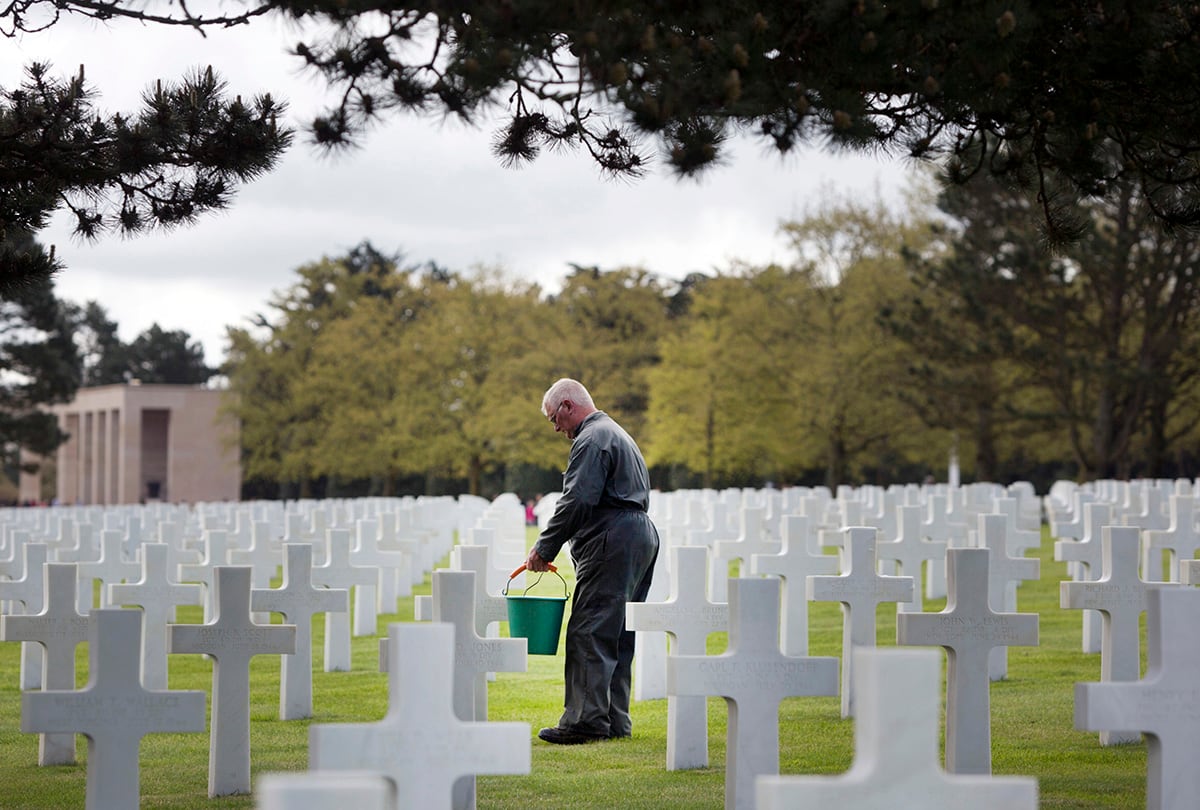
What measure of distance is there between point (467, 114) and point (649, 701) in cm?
471

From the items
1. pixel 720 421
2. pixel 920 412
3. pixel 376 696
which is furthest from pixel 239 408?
pixel 376 696

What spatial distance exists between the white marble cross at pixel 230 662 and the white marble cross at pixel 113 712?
130cm

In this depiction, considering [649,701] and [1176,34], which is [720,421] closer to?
[649,701]

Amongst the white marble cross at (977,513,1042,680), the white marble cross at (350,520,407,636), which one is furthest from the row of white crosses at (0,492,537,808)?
the white marble cross at (977,513,1042,680)

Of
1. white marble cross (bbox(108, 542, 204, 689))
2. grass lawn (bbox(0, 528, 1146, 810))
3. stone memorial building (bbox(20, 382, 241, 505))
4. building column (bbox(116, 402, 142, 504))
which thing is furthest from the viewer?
building column (bbox(116, 402, 142, 504))

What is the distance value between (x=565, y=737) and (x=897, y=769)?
4555 mm

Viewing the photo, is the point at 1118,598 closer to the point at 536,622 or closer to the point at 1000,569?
the point at 1000,569

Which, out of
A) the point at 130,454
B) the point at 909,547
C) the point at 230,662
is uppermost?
the point at 130,454

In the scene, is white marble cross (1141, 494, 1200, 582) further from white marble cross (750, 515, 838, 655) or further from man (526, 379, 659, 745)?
man (526, 379, 659, 745)

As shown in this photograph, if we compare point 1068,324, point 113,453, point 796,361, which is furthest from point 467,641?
point 113,453

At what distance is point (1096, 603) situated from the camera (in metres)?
7.43

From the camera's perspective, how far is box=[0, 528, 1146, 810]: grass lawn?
6.43m

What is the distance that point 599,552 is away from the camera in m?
7.85

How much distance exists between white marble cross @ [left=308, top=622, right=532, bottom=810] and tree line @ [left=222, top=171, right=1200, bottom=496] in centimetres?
2114
